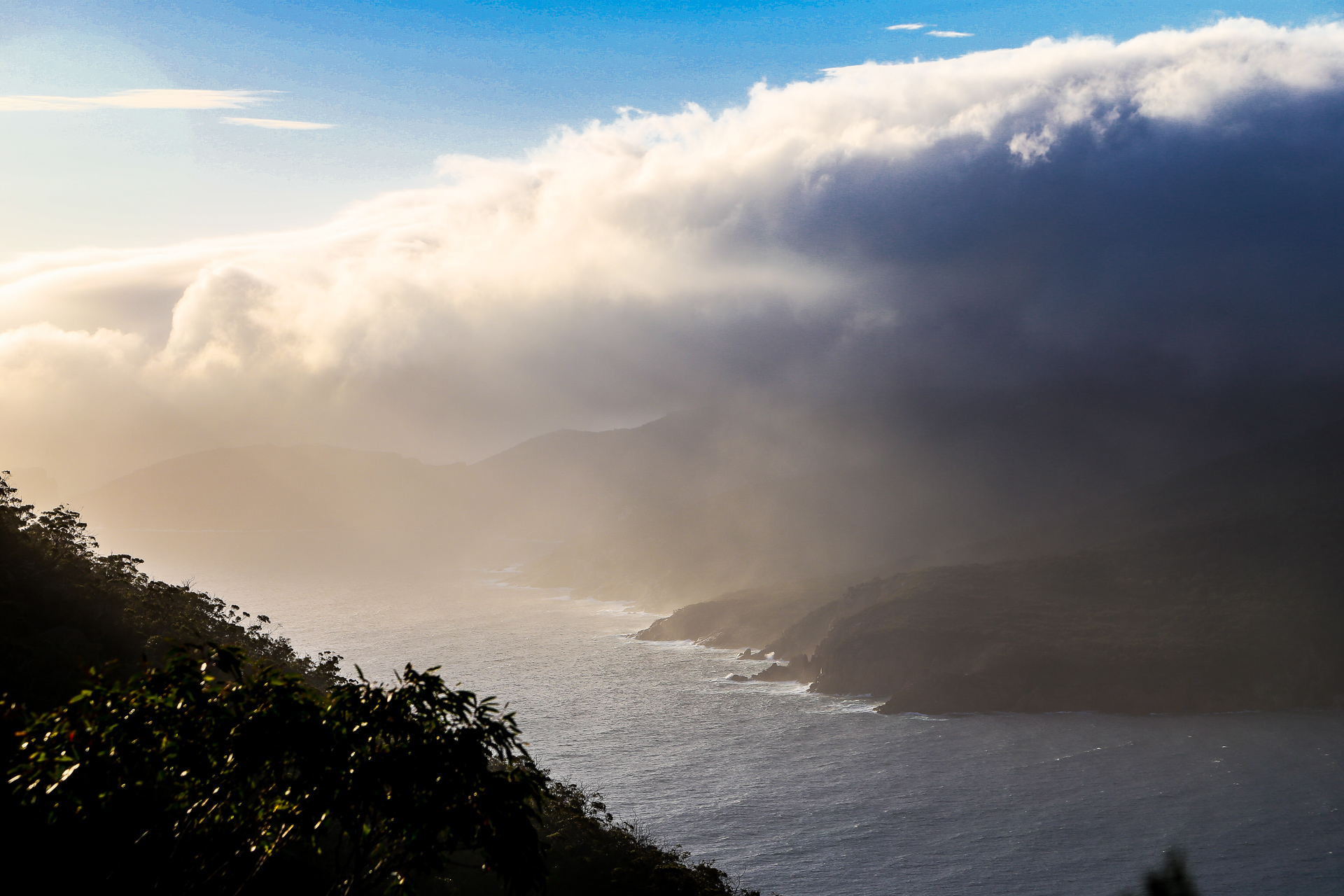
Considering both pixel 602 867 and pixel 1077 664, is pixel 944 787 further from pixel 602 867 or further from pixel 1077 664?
pixel 1077 664

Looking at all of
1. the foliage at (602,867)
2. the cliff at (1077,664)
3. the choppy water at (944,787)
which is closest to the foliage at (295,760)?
the foliage at (602,867)

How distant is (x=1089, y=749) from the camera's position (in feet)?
431

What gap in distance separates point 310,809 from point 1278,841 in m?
111

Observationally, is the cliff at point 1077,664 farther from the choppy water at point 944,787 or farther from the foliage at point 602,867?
the foliage at point 602,867

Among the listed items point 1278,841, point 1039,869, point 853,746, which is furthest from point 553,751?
point 1278,841

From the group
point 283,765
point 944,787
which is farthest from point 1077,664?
point 283,765

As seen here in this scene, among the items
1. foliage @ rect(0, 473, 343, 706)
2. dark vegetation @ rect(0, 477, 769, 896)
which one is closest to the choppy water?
foliage @ rect(0, 473, 343, 706)

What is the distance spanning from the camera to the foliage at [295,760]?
1588cm

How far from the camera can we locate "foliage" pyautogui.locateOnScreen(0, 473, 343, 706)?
39031 millimetres

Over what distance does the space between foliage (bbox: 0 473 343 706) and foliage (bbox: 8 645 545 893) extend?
18100 mm

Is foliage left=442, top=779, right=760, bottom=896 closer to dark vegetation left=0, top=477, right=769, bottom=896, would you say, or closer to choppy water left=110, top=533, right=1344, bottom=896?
dark vegetation left=0, top=477, right=769, bottom=896

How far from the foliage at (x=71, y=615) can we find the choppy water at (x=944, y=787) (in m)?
52.6

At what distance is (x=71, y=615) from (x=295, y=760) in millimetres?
40122

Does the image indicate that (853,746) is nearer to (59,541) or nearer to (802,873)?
(802,873)
